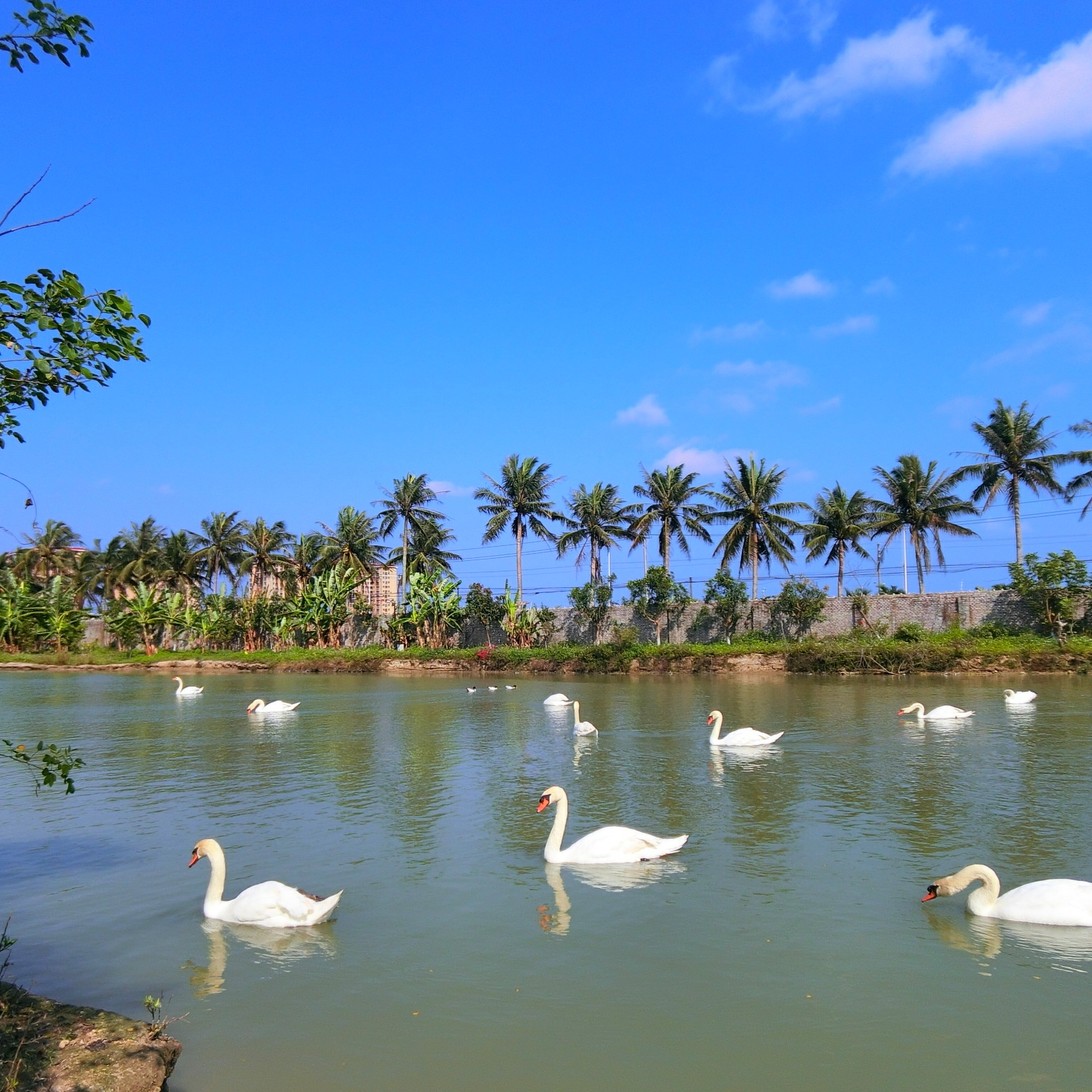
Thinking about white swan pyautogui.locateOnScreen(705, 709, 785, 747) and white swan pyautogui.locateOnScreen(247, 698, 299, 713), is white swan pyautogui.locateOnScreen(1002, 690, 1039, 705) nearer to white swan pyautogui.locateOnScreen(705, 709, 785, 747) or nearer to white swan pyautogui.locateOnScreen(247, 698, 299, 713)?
white swan pyautogui.locateOnScreen(705, 709, 785, 747)

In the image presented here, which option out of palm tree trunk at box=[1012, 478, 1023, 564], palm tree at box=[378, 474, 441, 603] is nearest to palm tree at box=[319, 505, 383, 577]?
palm tree at box=[378, 474, 441, 603]

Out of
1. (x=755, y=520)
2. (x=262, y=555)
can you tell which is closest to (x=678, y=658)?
(x=755, y=520)

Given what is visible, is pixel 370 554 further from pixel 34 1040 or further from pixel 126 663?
pixel 34 1040

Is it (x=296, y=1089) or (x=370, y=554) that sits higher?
(x=370, y=554)

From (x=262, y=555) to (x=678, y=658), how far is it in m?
34.2

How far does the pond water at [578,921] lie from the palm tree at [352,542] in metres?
44.9

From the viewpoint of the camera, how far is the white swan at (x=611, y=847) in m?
8.93

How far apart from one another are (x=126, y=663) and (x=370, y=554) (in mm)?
17121

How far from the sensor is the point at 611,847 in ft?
29.4

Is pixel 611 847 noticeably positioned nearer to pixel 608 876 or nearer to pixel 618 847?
pixel 618 847

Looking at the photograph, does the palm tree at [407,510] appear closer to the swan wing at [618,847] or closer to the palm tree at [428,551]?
the palm tree at [428,551]

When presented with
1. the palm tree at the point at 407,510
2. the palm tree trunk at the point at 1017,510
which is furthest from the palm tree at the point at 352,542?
the palm tree trunk at the point at 1017,510

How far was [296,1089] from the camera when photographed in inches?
195

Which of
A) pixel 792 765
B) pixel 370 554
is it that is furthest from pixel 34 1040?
pixel 370 554
